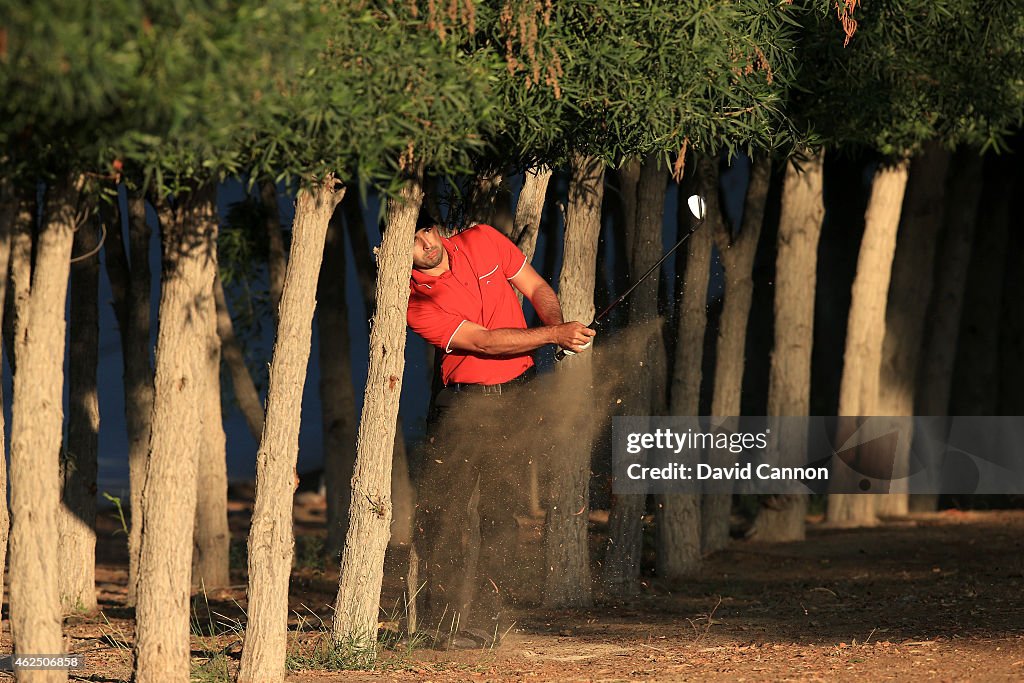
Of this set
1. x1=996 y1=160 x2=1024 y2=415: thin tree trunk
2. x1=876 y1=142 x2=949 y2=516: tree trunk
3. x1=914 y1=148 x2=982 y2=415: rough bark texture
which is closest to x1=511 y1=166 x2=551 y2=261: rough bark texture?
x1=876 y1=142 x2=949 y2=516: tree trunk

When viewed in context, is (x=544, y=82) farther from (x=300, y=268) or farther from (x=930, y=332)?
(x=930, y=332)

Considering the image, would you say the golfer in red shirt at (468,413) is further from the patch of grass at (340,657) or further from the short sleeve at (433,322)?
the patch of grass at (340,657)

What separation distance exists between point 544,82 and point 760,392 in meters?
13.2

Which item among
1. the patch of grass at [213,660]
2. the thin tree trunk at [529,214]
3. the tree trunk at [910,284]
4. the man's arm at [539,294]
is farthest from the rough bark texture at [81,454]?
the tree trunk at [910,284]

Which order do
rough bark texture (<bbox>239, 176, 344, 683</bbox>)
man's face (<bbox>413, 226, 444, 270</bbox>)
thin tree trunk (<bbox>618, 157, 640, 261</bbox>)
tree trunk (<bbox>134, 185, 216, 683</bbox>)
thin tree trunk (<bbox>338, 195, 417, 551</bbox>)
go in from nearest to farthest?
tree trunk (<bbox>134, 185, 216, 683</bbox>) < rough bark texture (<bbox>239, 176, 344, 683</bbox>) < man's face (<bbox>413, 226, 444, 270</bbox>) < thin tree trunk (<bbox>618, 157, 640, 261</bbox>) < thin tree trunk (<bbox>338, 195, 417, 551</bbox>)

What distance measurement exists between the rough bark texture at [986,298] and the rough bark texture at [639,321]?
6.87m

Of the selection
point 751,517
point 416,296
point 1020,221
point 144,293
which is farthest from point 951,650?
point 1020,221

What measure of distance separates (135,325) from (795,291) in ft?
20.9

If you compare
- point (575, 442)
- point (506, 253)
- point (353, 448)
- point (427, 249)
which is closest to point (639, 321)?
point (575, 442)

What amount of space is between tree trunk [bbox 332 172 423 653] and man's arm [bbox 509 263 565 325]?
1.05 m

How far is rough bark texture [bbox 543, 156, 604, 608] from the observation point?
10.0 m

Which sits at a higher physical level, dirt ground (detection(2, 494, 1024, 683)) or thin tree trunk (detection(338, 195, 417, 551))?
thin tree trunk (detection(338, 195, 417, 551))

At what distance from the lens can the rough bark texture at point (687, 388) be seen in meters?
12.3

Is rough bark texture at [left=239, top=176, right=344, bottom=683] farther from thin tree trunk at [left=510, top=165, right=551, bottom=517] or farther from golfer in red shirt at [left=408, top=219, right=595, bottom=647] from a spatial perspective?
thin tree trunk at [left=510, top=165, right=551, bottom=517]
